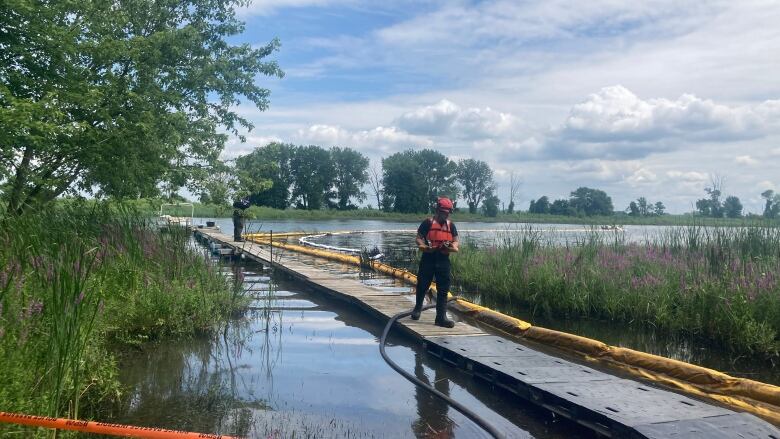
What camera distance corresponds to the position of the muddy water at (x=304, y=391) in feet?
18.6

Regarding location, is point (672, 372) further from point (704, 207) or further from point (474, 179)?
point (474, 179)

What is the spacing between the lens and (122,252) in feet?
28.7

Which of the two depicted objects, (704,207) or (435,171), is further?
(435,171)

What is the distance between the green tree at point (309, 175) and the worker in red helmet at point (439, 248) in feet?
252

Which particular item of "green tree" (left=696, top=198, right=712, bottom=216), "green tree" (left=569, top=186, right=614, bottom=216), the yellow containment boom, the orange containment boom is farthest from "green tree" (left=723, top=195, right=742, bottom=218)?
"green tree" (left=569, top=186, right=614, bottom=216)

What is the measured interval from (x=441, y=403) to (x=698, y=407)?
2.36 meters

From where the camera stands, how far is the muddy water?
223 inches

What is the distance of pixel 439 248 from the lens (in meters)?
9.14

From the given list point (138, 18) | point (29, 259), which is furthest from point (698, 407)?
point (138, 18)

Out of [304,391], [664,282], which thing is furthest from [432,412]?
[664,282]

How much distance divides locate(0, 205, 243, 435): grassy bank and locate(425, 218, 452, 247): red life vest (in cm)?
324

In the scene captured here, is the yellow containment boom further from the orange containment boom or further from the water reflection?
the orange containment boom

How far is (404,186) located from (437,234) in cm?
7764

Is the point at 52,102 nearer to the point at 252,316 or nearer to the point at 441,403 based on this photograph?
the point at 252,316
